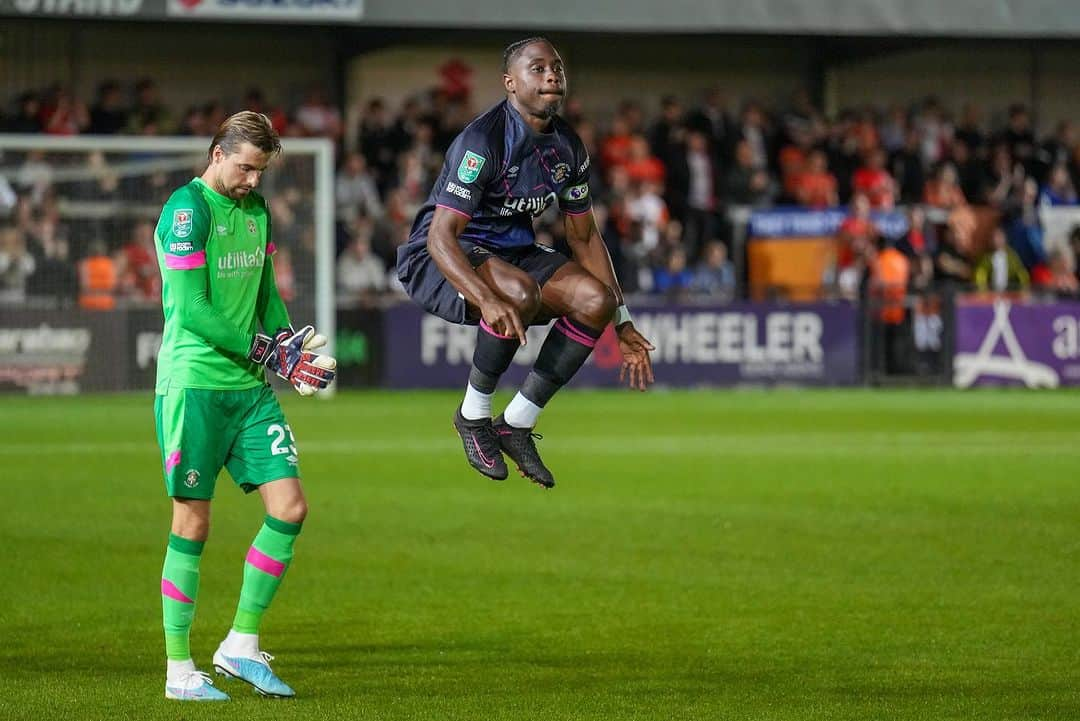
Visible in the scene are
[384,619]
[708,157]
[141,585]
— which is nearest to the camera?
[384,619]

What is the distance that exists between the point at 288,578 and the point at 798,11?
18.6m

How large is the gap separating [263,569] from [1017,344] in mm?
19244

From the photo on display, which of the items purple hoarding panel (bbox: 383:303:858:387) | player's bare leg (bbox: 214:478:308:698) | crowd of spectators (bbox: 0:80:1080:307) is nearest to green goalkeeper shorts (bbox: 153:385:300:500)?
player's bare leg (bbox: 214:478:308:698)

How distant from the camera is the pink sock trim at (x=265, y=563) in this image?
7.32 metres

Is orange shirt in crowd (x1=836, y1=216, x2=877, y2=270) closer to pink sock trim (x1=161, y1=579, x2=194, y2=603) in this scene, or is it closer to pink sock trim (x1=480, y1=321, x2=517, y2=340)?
pink sock trim (x1=480, y1=321, x2=517, y2=340)

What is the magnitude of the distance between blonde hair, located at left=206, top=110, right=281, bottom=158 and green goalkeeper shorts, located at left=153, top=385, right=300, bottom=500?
956 mm

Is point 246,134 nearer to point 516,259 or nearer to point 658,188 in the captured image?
point 516,259

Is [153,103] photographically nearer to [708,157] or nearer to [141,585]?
[708,157]

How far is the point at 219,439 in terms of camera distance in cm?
714

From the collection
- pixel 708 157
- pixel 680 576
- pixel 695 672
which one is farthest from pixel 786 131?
pixel 695 672

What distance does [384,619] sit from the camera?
30.2 ft

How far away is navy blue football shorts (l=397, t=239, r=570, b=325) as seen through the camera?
6965 mm

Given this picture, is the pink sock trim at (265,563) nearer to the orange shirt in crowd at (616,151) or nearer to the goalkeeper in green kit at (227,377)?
the goalkeeper in green kit at (227,377)

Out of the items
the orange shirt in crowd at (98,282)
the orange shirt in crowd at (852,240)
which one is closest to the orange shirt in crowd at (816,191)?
the orange shirt in crowd at (852,240)
